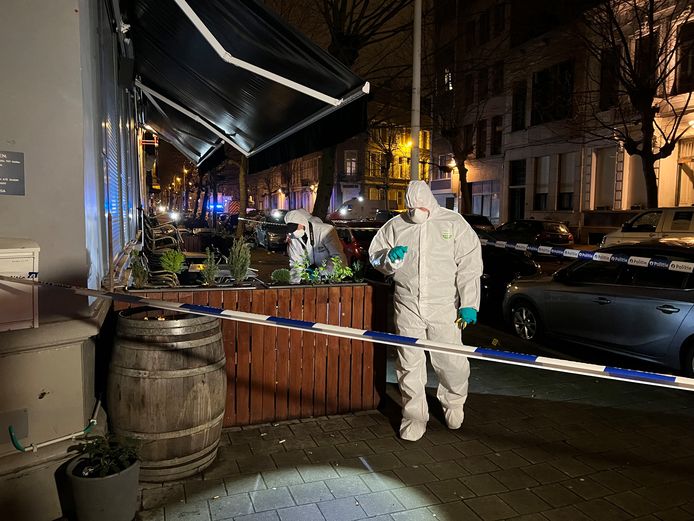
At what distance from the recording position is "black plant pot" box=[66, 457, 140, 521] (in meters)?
2.78

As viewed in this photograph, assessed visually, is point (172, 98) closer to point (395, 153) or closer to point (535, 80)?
point (535, 80)

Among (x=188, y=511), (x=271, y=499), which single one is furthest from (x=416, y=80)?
(x=188, y=511)

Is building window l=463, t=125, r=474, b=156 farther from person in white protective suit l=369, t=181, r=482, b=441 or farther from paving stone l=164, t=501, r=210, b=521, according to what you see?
paving stone l=164, t=501, r=210, b=521

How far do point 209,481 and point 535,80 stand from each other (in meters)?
29.9

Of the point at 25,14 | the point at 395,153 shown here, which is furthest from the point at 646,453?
the point at 395,153

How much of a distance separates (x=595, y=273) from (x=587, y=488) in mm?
3827

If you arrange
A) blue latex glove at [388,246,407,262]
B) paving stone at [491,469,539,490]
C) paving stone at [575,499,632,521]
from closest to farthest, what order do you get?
paving stone at [575,499,632,521] → paving stone at [491,469,539,490] → blue latex glove at [388,246,407,262]

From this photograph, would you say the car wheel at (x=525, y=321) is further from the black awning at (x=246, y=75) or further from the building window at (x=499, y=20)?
the building window at (x=499, y=20)

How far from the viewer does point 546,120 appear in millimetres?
A: 27781

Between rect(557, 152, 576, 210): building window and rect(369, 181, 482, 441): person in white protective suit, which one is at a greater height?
rect(557, 152, 576, 210): building window

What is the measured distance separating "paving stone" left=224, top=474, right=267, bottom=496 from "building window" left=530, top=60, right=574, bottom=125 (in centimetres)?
2549

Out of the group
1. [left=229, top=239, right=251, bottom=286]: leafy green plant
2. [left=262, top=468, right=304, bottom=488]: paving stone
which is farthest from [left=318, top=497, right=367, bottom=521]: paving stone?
[left=229, top=239, right=251, bottom=286]: leafy green plant

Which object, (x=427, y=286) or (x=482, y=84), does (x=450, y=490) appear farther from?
(x=482, y=84)

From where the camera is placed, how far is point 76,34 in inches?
122
